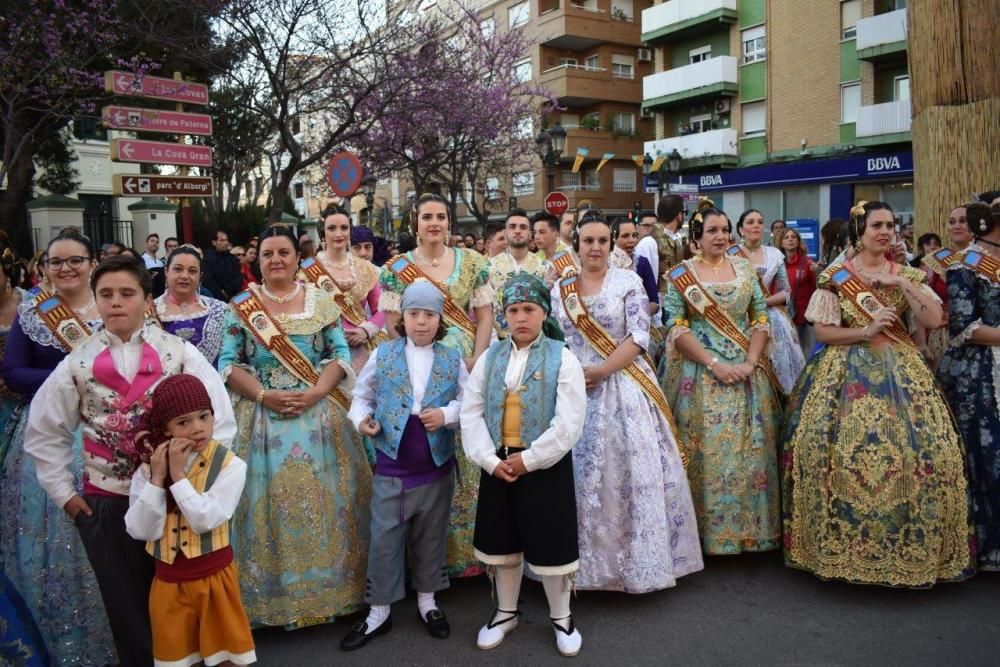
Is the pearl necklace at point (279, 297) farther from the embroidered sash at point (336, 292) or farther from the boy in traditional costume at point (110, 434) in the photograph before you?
the embroidered sash at point (336, 292)

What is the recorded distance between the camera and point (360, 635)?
3.70 meters

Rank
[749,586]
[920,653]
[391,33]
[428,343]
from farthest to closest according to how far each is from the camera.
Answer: [391,33] → [749,586] → [428,343] → [920,653]

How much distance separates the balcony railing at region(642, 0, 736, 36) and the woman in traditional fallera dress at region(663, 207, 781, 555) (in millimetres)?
23658

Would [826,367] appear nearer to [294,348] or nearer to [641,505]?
[641,505]

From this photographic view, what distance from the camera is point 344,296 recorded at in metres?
6.06

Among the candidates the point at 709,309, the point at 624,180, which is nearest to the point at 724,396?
the point at 709,309

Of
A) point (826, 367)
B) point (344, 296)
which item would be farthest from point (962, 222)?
point (344, 296)

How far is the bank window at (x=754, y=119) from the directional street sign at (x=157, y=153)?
767 inches

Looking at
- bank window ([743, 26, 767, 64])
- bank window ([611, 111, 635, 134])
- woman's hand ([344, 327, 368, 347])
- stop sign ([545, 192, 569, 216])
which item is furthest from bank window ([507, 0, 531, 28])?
woman's hand ([344, 327, 368, 347])

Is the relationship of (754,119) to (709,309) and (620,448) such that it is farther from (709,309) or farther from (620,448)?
(620,448)

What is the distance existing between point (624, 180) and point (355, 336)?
29.7m

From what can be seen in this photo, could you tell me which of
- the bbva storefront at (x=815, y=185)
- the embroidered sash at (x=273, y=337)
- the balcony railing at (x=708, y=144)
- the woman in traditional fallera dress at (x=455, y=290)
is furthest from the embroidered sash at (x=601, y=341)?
the balcony railing at (x=708, y=144)

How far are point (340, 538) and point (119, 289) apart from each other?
163 cm

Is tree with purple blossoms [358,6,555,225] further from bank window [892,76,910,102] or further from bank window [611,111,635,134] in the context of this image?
bank window [611,111,635,134]
